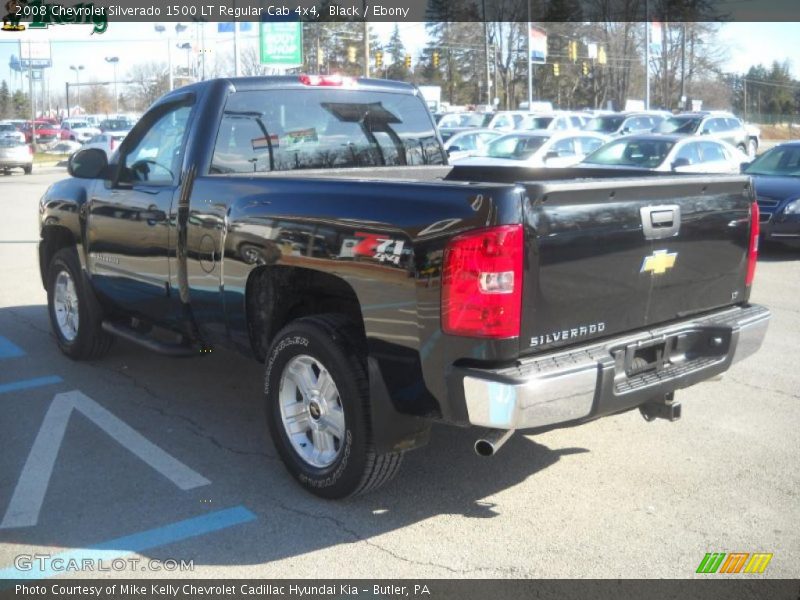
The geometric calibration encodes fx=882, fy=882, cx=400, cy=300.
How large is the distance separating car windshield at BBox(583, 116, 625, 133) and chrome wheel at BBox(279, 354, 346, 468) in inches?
1020

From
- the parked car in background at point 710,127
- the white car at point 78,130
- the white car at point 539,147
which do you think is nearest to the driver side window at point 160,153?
the white car at point 539,147

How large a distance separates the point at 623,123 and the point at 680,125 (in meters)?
2.69

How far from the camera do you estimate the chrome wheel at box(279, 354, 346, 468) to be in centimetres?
414

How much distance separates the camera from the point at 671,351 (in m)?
4.09

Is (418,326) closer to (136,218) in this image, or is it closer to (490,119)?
(136,218)

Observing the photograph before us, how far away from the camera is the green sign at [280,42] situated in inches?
1401

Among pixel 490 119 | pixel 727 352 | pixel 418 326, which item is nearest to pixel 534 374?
pixel 418 326

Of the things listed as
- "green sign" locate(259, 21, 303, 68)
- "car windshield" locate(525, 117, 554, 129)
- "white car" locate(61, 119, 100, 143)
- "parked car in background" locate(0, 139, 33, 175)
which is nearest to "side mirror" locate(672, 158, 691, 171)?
"car windshield" locate(525, 117, 554, 129)

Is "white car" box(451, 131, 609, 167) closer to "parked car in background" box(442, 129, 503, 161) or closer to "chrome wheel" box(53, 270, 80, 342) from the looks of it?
"parked car in background" box(442, 129, 503, 161)

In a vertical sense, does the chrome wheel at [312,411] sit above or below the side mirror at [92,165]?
below

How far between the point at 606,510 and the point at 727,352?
95 centimetres

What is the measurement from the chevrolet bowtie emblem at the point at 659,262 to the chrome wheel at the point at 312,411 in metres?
1.50

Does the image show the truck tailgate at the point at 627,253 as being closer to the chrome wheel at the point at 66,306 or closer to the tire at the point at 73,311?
the tire at the point at 73,311

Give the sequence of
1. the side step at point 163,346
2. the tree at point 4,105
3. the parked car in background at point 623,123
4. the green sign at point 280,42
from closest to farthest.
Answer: the side step at point 163,346 < the parked car in background at point 623,123 < the green sign at point 280,42 < the tree at point 4,105
